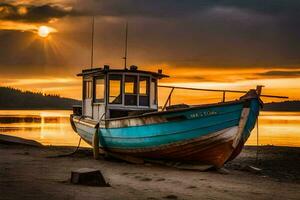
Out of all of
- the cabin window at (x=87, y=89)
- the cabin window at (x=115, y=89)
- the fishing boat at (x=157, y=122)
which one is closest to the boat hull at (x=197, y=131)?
the fishing boat at (x=157, y=122)

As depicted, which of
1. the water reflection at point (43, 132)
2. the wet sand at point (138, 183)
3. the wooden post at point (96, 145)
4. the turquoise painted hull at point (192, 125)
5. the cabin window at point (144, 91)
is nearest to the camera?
the wet sand at point (138, 183)

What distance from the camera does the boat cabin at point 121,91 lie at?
704 inches

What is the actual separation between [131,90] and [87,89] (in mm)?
2515

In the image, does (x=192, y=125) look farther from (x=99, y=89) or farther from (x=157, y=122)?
(x=99, y=89)

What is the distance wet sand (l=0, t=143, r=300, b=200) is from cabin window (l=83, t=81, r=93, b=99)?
315 centimetres

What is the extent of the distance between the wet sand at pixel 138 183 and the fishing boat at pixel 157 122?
616 millimetres

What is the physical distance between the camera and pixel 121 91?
17922 mm

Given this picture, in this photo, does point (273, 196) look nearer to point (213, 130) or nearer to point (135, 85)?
point (213, 130)

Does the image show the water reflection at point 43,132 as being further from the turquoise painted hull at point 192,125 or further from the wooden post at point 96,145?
the turquoise painted hull at point 192,125

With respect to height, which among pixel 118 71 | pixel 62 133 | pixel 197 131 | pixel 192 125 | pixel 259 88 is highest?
pixel 118 71

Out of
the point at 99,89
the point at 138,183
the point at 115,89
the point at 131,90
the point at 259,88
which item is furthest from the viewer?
the point at 99,89

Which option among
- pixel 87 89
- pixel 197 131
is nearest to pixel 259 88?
pixel 197 131

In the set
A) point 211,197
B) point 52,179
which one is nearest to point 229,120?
point 211,197

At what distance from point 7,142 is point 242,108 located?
558 inches
